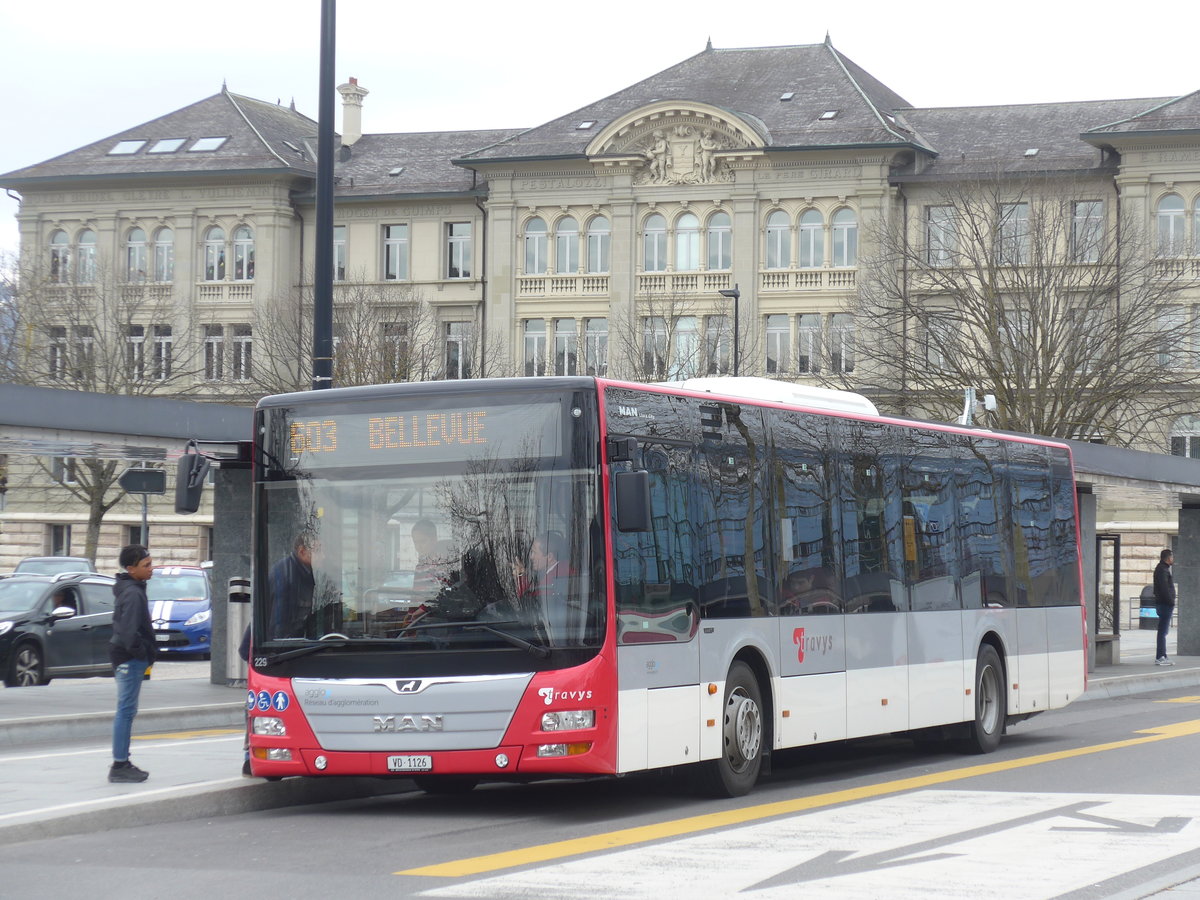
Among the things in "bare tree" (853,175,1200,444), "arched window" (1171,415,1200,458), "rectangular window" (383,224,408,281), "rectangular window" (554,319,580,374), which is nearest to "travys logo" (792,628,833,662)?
"bare tree" (853,175,1200,444)

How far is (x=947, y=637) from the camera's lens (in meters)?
17.1

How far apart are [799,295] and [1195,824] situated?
5251 cm

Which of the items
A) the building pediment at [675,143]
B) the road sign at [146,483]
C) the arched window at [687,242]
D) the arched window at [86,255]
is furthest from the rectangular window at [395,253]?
the road sign at [146,483]

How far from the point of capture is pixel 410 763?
12.1 meters

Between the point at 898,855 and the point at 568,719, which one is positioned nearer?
the point at 898,855

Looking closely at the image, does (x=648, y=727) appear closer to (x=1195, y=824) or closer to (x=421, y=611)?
(x=421, y=611)

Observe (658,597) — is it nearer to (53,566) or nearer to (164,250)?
(53,566)

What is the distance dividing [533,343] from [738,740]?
52654 millimetres

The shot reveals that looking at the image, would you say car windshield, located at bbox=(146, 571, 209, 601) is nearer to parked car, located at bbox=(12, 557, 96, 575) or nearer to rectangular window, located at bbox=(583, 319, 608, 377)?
parked car, located at bbox=(12, 557, 96, 575)

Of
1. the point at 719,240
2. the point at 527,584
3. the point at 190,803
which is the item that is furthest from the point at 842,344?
the point at 190,803

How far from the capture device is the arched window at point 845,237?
63.2 m

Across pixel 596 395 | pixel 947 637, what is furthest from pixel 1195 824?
pixel 947 637

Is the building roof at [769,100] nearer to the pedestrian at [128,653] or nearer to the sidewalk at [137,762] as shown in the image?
the sidewalk at [137,762]

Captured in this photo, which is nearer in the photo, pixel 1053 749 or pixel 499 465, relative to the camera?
pixel 499 465
